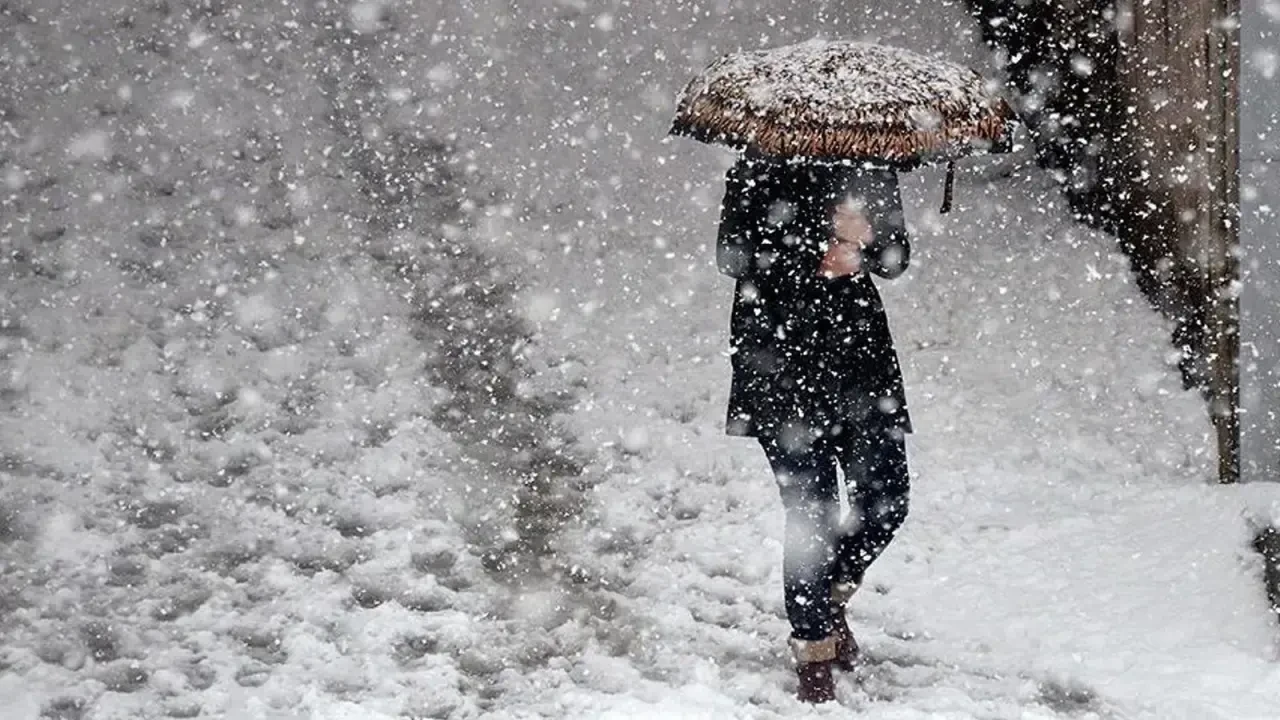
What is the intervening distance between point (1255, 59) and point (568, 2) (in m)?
8.68

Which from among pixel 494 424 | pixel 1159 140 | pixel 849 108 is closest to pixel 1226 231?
pixel 1159 140

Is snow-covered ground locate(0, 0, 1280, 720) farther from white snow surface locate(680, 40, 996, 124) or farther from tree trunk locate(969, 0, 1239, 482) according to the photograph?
white snow surface locate(680, 40, 996, 124)

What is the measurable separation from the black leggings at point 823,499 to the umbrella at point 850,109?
86 cm

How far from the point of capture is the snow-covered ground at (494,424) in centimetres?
516

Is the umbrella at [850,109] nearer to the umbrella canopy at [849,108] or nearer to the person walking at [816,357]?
the umbrella canopy at [849,108]

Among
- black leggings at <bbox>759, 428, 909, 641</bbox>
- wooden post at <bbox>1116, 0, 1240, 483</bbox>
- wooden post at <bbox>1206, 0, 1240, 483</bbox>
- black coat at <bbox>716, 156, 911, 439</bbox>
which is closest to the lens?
black coat at <bbox>716, 156, 911, 439</bbox>

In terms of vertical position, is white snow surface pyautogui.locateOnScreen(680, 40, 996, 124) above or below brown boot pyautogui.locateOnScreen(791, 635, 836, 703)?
above

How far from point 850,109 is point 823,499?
1.25 metres

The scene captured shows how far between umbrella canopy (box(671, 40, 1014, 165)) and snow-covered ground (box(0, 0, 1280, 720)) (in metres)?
1.84

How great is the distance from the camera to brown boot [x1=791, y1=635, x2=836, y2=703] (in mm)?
4730

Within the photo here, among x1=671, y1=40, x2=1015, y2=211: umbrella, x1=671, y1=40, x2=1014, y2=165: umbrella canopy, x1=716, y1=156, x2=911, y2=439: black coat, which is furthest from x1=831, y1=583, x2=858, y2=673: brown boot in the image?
x1=671, y1=40, x2=1014, y2=165: umbrella canopy

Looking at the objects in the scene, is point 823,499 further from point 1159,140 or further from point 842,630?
point 1159,140

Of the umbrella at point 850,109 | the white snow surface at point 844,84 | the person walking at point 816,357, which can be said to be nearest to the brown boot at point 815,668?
the person walking at point 816,357

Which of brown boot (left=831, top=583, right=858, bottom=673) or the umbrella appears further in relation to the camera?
brown boot (left=831, top=583, right=858, bottom=673)
